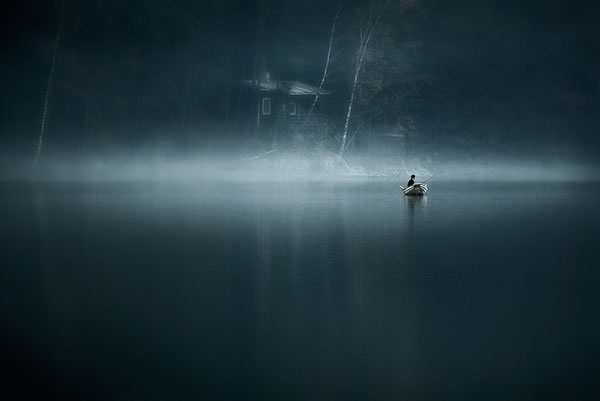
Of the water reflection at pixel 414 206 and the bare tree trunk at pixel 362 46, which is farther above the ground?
the bare tree trunk at pixel 362 46

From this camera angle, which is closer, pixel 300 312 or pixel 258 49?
pixel 300 312

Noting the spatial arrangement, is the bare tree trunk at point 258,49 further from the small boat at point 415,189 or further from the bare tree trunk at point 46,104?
the small boat at point 415,189

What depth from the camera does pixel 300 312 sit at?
413 inches

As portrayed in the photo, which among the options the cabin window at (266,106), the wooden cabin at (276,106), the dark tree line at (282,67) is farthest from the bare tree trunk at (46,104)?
the cabin window at (266,106)

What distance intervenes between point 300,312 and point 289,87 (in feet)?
183

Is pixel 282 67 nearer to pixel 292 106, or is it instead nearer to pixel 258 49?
pixel 292 106

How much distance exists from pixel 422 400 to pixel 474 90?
7373cm

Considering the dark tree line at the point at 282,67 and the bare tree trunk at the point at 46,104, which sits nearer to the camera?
the bare tree trunk at the point at 46,104

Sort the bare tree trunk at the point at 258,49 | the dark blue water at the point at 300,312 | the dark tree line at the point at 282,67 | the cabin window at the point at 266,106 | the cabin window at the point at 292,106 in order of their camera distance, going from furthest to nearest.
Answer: the cabin window at the point at 292,106
the cabin window at the point at 266,106
the bare tree trunk at the point at 258,49
the dark tree line at the point at 282,67
the dark blue water at the point at 300,312

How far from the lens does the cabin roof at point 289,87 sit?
64938mm

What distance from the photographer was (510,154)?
265ft

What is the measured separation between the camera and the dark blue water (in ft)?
24.8

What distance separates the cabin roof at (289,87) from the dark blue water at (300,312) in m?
43.9

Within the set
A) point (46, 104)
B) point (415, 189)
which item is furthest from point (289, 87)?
point (415, 189)
